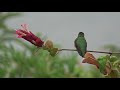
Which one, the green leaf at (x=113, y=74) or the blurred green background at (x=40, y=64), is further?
the blurred green background at (x=40, y=64)

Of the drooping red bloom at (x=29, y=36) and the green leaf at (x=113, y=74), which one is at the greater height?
the drooping red bloom at (x=29, y=36)

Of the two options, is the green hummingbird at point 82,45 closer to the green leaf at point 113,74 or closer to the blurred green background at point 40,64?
the green leaf at point 113,74

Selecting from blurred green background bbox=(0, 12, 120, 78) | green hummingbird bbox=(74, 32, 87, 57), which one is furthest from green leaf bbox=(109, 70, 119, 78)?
blurred green background bbox=(0, 12, 120, 78)

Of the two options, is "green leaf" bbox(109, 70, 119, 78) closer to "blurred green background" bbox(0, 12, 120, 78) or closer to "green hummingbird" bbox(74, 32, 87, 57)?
"green hummingbird" bbox(74, 32, 87, 57)

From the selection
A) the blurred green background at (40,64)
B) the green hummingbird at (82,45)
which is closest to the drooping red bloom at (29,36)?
the green hummingbird at (82,45)

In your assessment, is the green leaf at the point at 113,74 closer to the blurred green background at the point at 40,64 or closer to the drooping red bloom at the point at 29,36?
the drooping red bloom at the point at 29,36

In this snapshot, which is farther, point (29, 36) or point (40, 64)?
point (40, 64)

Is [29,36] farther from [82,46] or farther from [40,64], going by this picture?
[40,64]

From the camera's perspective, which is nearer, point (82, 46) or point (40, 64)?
point (82, 46)

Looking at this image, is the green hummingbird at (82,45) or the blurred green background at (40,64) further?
the blurred green background at (40,64)

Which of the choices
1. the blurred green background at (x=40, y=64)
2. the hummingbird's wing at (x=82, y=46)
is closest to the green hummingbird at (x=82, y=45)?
the hummingbird's wing at (x=82, y=46)

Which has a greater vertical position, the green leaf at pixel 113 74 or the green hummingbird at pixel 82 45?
the green hummingbird at pixel 82 45

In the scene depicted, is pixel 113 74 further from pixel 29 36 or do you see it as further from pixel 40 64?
pixel 40 64

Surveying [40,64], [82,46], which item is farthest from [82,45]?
[40,64]
